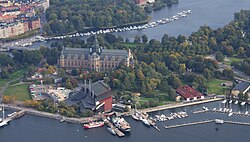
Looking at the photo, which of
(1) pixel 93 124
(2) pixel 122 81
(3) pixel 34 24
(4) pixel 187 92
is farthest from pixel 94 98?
(3) pixel 34 24

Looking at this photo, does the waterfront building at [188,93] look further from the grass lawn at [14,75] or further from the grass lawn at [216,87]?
the grass lawn at [14,75]

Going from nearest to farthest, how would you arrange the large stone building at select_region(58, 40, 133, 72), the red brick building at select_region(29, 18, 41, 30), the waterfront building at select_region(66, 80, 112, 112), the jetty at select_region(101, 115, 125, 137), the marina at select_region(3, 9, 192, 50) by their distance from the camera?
the jetty at select_region(101, 115, 125, 137)
the waterfront building at select_region(66, 80, 112, 112)
the large stone building at select_region(58, 40, 133, 72)
the marina at select_region(3, 9, 192, 50)
the red brick building at select_region(29, 18, 41, 30)

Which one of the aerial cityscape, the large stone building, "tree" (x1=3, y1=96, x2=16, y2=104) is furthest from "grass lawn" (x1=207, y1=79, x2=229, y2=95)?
"tree" (x1=3, y1=96, x2=16, y2=104)

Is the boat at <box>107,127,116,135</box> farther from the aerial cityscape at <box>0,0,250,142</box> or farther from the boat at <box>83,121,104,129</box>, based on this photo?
the boat at <box>83,121,104,129</box>

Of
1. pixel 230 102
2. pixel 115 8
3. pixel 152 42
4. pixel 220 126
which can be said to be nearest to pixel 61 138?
pixel 220 126

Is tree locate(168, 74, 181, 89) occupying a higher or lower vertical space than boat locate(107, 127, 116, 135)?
higher

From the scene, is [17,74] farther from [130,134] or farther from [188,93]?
[130,134]
